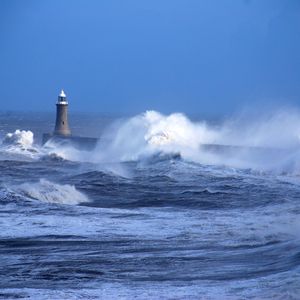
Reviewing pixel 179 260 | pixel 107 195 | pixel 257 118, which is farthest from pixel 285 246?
pixel 257 118

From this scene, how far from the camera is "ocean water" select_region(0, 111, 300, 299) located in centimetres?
695

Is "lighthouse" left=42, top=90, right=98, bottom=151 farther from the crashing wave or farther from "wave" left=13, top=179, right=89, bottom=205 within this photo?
"wave" left=13, top=179, right=89, bottom=205

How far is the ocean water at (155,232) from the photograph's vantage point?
6945 millimetres

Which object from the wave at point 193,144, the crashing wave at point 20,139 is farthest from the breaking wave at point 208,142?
the crashing wave at point 20,139

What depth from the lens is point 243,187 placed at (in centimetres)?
1559

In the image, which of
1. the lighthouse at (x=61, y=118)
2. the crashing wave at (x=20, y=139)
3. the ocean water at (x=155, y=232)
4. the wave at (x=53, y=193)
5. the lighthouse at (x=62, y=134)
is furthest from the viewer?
the crashing wave at (x=20, y=139)

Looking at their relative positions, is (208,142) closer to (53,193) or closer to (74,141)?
(74,141)

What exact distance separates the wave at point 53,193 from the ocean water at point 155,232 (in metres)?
0.02

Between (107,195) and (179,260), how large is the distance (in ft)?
22.2

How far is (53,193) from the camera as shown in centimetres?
1443

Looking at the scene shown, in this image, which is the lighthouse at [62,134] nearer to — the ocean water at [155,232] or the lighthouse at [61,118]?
the lighthouse at [61,118]

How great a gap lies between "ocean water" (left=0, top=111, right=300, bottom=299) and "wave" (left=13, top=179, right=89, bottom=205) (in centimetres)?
2

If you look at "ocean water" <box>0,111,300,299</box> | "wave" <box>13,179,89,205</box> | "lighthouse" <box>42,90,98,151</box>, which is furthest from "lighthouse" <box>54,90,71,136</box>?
"wave" <box>13,179,89,205</box>

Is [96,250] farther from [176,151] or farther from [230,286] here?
[176,151]
